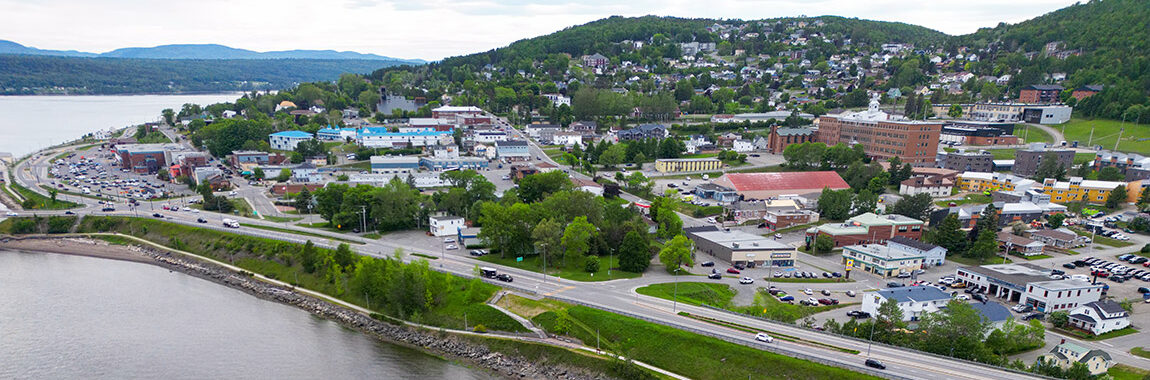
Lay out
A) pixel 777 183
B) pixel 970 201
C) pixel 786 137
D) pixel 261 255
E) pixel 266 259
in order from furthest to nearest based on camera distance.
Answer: pixel 786 137
pixel 777 183
pixel 970 201
pixel 261 255
pixel 266 259

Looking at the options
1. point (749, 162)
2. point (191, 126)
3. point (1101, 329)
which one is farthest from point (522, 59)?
point (1101, 329)

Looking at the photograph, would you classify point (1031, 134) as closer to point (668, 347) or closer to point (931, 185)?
point (931, 185)

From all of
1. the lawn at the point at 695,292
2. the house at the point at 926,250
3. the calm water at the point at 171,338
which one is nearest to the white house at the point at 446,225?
the calm water at the point at 171,338

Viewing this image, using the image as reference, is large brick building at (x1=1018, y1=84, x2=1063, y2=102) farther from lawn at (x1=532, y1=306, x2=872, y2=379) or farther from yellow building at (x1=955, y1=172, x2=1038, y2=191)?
lawn at (x1=532, y1=306, x2=872, y2=379)

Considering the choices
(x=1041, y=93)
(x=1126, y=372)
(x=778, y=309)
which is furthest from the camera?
(x=1041, y=93)

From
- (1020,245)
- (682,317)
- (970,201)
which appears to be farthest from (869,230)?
(682,317)

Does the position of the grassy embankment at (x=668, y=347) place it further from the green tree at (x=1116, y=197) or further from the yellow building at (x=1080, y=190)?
the yellow building at (x=1080, y=190)

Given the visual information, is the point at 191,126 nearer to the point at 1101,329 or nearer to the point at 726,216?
the point at 726,216

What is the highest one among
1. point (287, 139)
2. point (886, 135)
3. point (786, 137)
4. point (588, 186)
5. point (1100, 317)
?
point (886, 135)
